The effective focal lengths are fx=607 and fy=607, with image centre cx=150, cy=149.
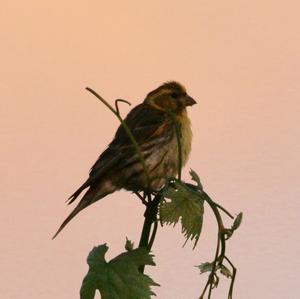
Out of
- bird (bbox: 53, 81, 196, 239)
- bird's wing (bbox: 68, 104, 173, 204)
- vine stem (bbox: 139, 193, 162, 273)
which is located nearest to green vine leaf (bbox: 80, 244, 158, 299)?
vine stem (bbox: 139, 193, 162, 273)

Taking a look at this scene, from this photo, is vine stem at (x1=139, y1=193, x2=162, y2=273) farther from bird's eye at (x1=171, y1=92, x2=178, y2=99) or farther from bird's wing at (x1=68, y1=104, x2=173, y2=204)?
bird's eye at (x1=171, y1=92, x2=178, y2=99)

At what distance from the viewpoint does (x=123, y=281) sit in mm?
425

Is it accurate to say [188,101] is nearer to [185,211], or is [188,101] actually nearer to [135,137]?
[135,137]

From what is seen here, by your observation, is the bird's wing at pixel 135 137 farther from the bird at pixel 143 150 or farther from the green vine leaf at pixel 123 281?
the green vine leaf at pixel 123 281

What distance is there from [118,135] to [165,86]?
0.24 meters

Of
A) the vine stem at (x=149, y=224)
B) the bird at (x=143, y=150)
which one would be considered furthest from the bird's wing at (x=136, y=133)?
the vine stem at (x=149, y=224)

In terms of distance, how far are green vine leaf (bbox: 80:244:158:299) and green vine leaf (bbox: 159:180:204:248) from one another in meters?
0.03

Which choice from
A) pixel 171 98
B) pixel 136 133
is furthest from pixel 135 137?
pixel 171 98

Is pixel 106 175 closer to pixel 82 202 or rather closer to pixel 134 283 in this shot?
pixel 82 202

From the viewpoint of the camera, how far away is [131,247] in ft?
1.53

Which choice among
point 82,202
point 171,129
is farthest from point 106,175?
point 171,129

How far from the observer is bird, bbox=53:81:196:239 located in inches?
37.2

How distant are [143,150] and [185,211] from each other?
70 cm

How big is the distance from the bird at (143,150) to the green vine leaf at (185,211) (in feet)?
1.28
